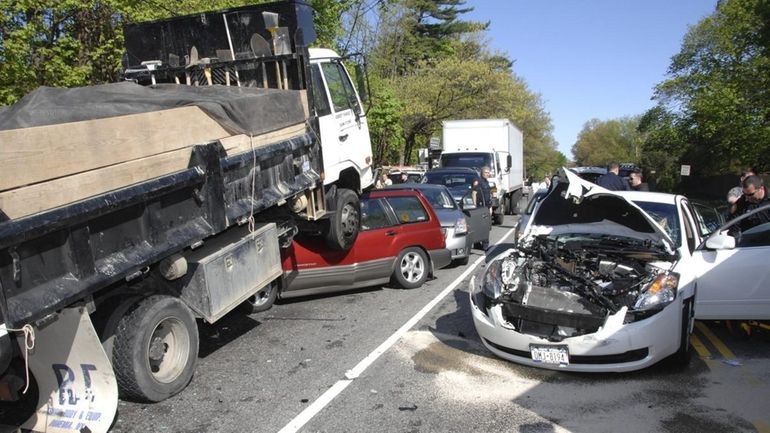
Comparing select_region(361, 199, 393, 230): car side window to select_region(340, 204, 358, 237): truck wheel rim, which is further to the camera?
select_region(361, 199, 393, 230): car side window

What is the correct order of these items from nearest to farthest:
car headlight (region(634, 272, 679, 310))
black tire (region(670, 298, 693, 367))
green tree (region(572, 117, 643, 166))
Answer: car headlight (region(634, 272, 679, 310)) → black tire (region(670, 298, 693, 367)) → green tree (region(572, 117, 643, 166))

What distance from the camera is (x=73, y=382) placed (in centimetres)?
418

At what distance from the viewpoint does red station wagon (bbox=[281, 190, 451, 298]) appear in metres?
8.01

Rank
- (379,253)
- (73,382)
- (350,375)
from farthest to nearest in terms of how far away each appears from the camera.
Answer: (379,253)
(350,375)
(73,382)

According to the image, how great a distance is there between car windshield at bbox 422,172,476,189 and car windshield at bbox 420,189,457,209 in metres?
4.83

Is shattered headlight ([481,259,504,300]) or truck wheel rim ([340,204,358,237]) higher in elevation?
truck wheel rim ([340,204,358,237])

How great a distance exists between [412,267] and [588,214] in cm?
305

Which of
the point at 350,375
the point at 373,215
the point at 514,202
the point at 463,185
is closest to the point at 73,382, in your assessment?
the point at 350,375

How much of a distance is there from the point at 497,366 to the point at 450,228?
4.98 meters

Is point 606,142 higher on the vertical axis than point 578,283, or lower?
lower

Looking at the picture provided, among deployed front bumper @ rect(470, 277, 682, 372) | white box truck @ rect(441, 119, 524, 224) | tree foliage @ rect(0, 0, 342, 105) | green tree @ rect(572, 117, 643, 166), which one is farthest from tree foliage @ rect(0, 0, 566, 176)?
green tree @ rect(572, 117, 643, 166)

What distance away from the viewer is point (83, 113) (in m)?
4.45

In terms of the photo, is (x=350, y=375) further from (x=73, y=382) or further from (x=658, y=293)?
(x=658, y=293)

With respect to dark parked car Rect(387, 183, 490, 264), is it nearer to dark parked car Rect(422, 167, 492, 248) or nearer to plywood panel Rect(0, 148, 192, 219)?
dark parked car Rect(422, 167, 492, 248)
